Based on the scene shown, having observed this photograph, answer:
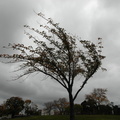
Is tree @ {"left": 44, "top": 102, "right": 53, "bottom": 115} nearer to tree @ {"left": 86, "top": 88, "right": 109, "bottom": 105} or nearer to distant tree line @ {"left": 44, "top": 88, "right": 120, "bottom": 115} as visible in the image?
distant tree line @ {"left": 44, "top": 88, "right": 120, "bottom": 115}

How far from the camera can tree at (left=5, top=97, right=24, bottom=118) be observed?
240 ft

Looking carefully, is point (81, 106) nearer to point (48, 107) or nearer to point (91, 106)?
point (91, 106)

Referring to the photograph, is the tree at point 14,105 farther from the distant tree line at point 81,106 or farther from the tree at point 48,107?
the tree at point 48,107

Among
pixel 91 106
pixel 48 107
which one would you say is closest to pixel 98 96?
pixel 91 106

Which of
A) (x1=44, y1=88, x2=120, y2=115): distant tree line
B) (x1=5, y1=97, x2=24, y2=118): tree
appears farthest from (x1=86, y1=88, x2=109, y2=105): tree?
(x1=5, y1=97, x2=24, y2=118): tree

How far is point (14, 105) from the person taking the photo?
74.4m

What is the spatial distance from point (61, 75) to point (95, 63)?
13.4 feet

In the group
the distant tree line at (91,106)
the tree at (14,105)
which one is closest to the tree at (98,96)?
the distant tree line at (91,106)

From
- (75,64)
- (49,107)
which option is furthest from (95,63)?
(49,107)

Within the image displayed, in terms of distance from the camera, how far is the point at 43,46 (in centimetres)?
1616

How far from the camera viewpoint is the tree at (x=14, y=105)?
73.2 meters

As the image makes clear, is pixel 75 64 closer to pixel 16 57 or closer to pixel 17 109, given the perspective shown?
pixel 16 57

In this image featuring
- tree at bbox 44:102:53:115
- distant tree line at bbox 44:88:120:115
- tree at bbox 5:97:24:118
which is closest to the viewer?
distant tree line at bbox 44:88:120:115

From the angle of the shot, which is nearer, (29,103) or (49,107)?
(29,103)
